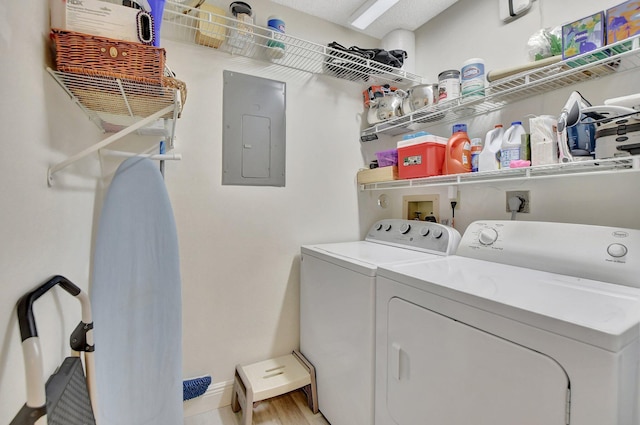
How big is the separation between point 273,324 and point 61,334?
1269mm

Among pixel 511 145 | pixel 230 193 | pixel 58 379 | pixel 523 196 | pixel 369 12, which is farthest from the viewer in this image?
pixel 369 12

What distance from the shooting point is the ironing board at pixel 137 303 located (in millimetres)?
1016

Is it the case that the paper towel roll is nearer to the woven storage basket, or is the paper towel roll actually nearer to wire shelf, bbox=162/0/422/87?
wire shelf, bbox=162/0/422/87

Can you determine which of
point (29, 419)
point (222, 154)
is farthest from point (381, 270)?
point (222, 154)

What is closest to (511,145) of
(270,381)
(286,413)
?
(270,381)

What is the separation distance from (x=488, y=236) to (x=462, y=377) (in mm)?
779

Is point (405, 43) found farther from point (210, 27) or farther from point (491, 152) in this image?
point (210, 27)

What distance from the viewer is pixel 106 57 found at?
0.86 meters

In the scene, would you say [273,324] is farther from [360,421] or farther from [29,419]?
[29,419]

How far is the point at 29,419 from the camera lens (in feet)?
1.81

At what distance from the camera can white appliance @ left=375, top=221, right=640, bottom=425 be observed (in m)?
0.67

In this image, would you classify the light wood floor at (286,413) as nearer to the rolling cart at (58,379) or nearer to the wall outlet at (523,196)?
the rolling cart at (58,379)

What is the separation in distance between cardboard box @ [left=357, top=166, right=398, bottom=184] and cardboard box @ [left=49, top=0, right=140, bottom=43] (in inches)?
60.6

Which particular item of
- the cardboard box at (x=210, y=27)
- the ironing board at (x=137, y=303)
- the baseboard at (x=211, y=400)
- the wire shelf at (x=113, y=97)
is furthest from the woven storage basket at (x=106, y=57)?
the baseboard at (x=211, y=400)
